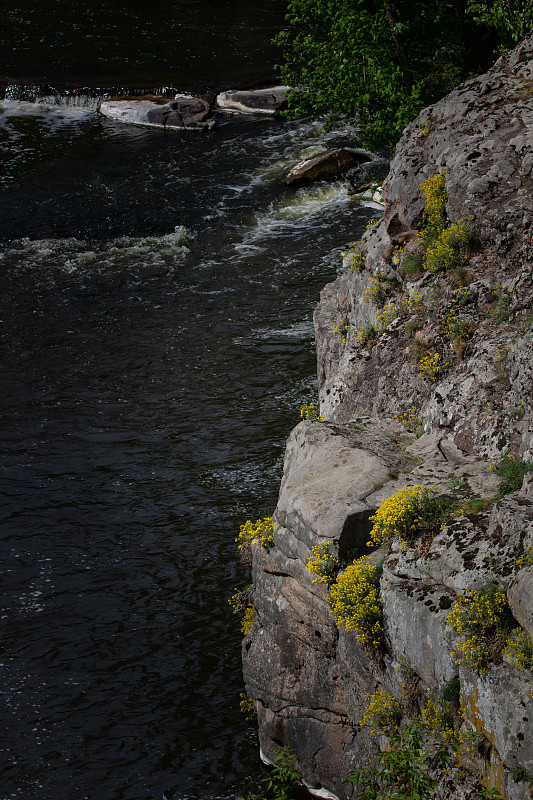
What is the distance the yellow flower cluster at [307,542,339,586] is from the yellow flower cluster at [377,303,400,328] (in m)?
5.08

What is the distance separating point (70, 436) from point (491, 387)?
11288 mm

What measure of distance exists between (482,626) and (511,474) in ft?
7.22

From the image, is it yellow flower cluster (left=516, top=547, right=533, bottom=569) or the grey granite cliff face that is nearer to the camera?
yellow flower cluster (left=516, top=547, right=533, bottom=569)

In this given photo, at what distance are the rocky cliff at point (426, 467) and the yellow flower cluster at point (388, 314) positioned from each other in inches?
1.4

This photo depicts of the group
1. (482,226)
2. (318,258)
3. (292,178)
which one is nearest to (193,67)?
(292,178)

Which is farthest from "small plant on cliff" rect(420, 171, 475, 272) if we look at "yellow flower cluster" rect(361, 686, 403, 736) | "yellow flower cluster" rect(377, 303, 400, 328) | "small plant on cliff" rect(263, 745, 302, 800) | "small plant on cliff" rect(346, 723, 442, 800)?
"small plant on cliff" rect(263, 745, 302, 800)

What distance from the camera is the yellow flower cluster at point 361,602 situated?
9695 mm

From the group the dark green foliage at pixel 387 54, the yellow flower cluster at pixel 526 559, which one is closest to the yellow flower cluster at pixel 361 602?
the yellow flower cluster at pixel 526 559

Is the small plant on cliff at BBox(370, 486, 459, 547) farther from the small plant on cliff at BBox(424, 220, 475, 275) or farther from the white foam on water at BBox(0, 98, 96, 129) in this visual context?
the white foam on water at BBox(0, 98, 96, 129)

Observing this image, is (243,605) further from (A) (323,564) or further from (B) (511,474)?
(B) (511,474)

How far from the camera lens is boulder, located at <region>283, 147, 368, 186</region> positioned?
3222cm

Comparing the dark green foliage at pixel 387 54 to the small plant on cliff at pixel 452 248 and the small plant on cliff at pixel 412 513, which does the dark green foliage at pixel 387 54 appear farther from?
the small plant on cliff at pixel 412 513

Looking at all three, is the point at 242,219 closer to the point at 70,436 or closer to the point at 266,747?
the point at 70,436

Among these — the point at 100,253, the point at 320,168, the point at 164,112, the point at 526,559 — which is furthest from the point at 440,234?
the point at 164,112
